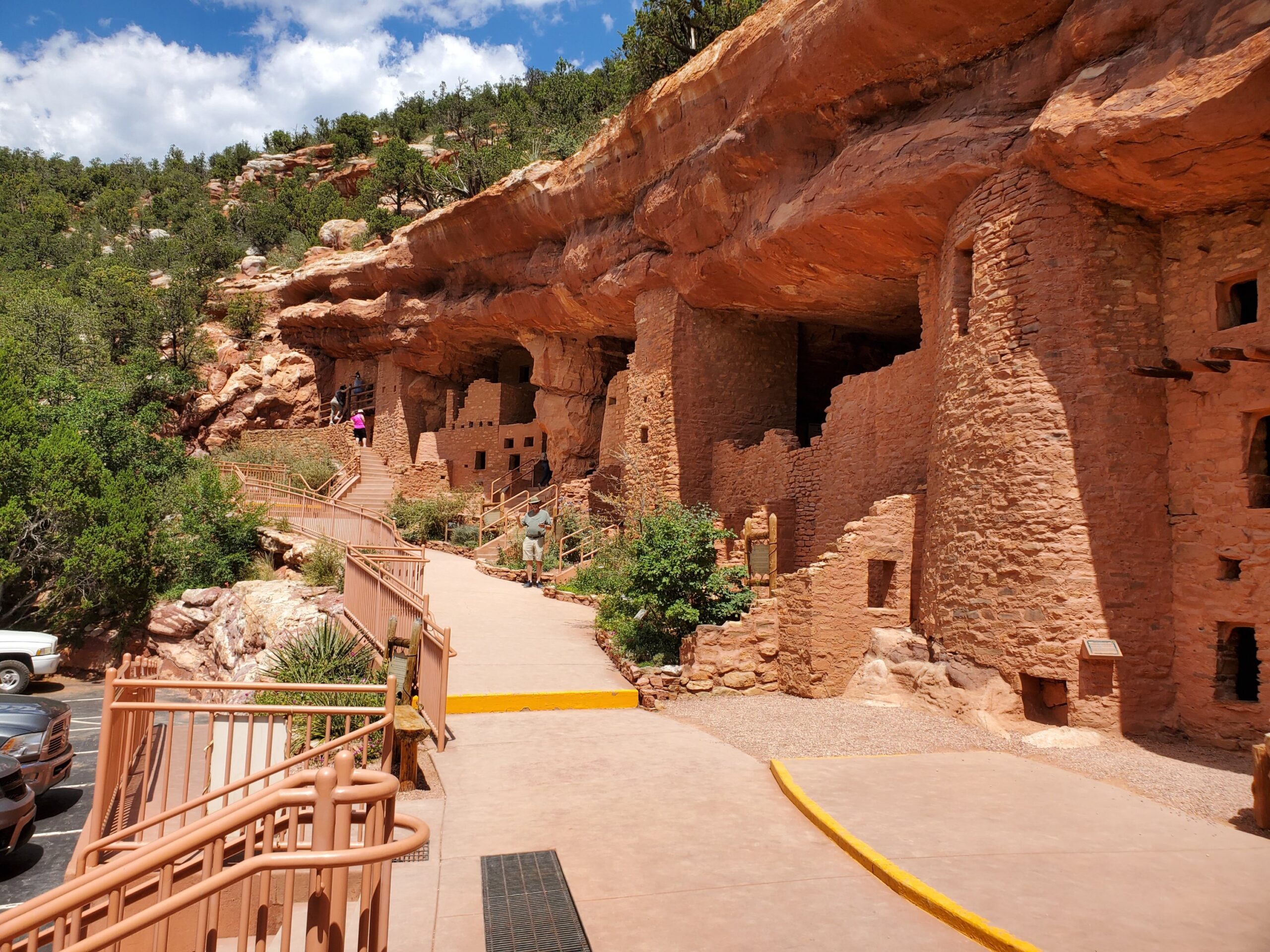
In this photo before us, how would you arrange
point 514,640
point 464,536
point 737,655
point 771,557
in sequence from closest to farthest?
point 737,655
point 771,557
point 514,640
point 464,536

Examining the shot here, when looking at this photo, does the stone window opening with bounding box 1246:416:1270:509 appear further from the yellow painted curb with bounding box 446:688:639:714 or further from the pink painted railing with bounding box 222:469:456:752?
the pink painted railing with bounding box 222:469:456:752

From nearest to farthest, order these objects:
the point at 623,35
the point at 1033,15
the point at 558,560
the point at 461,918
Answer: the point at 461,918 < the point at 1033,15 < the point at 558,560 < the point at 623,35

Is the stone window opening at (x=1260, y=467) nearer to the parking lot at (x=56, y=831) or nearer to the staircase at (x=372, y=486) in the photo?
the parking lot at (x=56, y=831)

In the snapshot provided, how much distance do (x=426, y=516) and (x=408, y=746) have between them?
19.2 meters

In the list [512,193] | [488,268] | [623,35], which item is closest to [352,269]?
[488,268]

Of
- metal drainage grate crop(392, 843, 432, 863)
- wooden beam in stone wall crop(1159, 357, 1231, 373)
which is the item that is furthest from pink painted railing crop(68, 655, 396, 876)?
wooden beam in stone wall crop(1159, 357, 1231, 373)

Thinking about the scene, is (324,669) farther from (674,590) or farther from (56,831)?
(674,590)

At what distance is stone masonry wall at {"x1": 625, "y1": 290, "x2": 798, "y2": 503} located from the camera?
19.0 metres

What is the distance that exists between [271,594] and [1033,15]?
1721 cm

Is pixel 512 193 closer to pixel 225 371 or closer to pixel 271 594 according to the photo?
pixel 271 594

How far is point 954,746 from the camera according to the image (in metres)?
9.02

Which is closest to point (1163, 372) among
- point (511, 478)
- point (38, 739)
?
point (38, 739)

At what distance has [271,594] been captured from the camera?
18312mm

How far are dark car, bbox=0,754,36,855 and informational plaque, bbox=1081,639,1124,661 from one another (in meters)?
11.2
